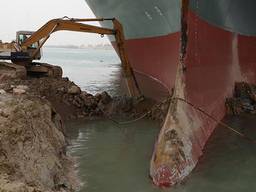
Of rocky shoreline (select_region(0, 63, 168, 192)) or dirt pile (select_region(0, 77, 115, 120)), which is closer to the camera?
rocky shoreline (select_region(0, 63, 168, 192))

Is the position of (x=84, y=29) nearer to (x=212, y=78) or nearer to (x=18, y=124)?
(x=212, y=78)

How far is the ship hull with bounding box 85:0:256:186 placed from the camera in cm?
660

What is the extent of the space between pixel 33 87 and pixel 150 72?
467 centimetres

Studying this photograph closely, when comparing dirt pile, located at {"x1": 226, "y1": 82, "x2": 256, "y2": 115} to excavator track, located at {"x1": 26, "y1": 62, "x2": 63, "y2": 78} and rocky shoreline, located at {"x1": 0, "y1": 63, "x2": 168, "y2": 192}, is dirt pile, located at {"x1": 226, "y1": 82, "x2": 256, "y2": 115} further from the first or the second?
excavator track, located at {"x1": 26, "y1": 62, "x2": 63, "y2": 78}

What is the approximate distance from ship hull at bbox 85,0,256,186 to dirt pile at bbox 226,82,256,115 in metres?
0.25

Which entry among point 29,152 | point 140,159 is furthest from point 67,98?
point 29,152

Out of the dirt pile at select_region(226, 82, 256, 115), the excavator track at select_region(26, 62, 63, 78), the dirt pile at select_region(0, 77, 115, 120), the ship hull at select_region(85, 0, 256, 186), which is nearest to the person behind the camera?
the ship hull at select_region(85, 0, 256, 186)

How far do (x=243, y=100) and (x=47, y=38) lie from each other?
5634 mm

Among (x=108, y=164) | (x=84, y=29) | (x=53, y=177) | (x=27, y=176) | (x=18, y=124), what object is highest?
(x=84, y=29)

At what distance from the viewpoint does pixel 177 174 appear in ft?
20.4

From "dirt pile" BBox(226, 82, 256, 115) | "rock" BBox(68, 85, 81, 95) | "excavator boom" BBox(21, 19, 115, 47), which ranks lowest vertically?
"dirt pile" BBox(226, 82, 256, 115)

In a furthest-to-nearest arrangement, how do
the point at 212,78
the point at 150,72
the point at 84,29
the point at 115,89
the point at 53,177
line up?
1. the point at 115,89
2. the point at 150,72
3. the point at 84,29
4. the point at 212,78
5. the point at 53,177

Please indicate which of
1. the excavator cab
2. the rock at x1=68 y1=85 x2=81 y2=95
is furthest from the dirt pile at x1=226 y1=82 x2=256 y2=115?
the excavator cab

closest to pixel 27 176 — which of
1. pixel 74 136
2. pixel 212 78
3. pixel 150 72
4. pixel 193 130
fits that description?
pixel 193 130
